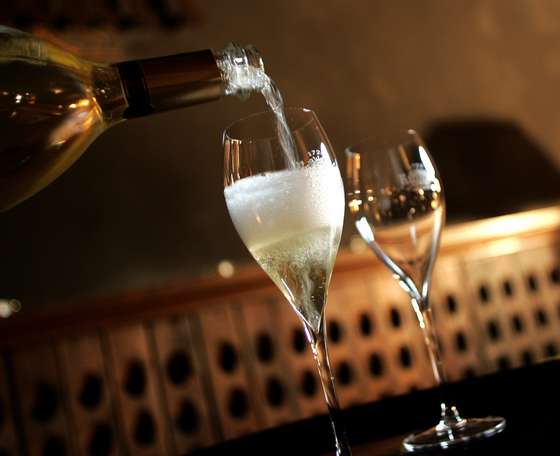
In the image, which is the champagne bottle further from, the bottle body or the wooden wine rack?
the wooden wine rack

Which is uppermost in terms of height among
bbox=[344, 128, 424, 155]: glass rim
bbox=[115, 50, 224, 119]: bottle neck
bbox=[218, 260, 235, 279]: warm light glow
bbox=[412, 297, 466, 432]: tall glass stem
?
A: bbox=[218, 260, 235, 279]: warm light glow

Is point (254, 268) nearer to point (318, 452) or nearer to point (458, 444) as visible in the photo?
point (318, 452)

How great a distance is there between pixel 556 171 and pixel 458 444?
2086 mm

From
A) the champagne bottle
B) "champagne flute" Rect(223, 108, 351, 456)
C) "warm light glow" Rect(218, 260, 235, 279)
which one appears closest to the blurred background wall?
"warm light glow" Rect(218, 260, 235, 279)

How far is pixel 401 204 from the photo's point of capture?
72cm

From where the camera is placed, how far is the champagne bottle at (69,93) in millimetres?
693

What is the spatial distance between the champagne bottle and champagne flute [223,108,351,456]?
0.10 metres

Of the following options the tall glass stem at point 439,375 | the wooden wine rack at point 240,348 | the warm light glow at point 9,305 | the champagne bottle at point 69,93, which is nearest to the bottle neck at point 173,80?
the champagne bottle at point 69,93

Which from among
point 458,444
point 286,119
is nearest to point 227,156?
point 286,119

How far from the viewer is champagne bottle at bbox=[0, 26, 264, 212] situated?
0.69m

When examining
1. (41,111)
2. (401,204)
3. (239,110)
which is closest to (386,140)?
(401,204)

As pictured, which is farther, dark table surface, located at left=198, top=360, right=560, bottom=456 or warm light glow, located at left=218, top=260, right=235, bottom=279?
warm light glow, located at left=218, top=260, right=235, bottom=279

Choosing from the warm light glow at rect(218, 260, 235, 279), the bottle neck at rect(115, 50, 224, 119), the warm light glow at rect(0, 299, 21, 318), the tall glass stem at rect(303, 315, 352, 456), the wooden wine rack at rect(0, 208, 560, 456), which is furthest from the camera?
the warm light glow at rect(218, 260, 235, 279)

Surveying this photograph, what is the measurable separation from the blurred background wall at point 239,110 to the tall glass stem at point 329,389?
1193 millimetres
